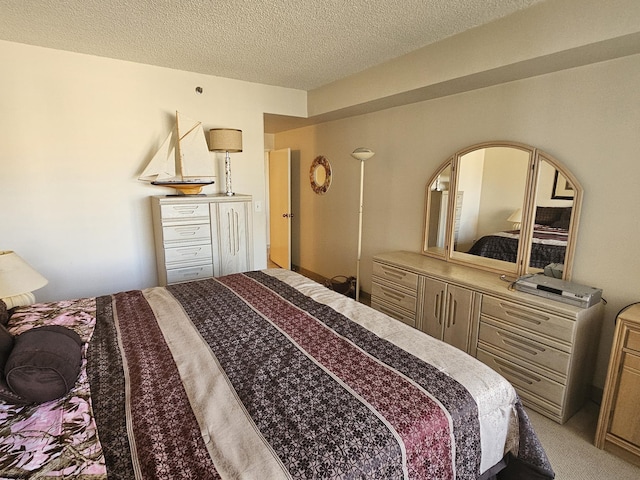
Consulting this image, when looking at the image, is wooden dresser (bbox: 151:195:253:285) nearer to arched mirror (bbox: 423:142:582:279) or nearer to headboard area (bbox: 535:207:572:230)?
arched mirror (bbox: 423:142:582:279)

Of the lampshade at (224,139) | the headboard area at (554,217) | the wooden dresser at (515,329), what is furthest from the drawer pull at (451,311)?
the lampshade at (224,139)

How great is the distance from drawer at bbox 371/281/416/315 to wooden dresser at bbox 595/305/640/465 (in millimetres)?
1373

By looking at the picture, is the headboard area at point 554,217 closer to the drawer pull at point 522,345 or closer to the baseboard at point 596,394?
the drawer pull at point 522,345

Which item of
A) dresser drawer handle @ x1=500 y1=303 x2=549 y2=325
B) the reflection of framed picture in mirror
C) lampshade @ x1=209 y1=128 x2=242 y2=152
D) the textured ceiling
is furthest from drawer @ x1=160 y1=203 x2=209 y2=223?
the reflection of framed picture in mirror

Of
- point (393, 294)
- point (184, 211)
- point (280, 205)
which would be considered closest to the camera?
point (184, 211)

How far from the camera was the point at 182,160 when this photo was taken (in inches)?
125

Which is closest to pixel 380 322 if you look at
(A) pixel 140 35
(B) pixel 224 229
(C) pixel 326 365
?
(C) pixel 326 365

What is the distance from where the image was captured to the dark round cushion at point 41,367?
3.60 ft

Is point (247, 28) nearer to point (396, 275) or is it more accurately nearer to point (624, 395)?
point (396, 275)

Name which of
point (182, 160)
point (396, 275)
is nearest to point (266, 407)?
point (396, 275)

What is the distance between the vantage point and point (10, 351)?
4.06 feet

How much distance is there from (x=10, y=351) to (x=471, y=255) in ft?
9.83

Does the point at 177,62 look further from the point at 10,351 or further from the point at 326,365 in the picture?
A: the point at 326,365

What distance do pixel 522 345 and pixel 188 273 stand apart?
2.78 meters
